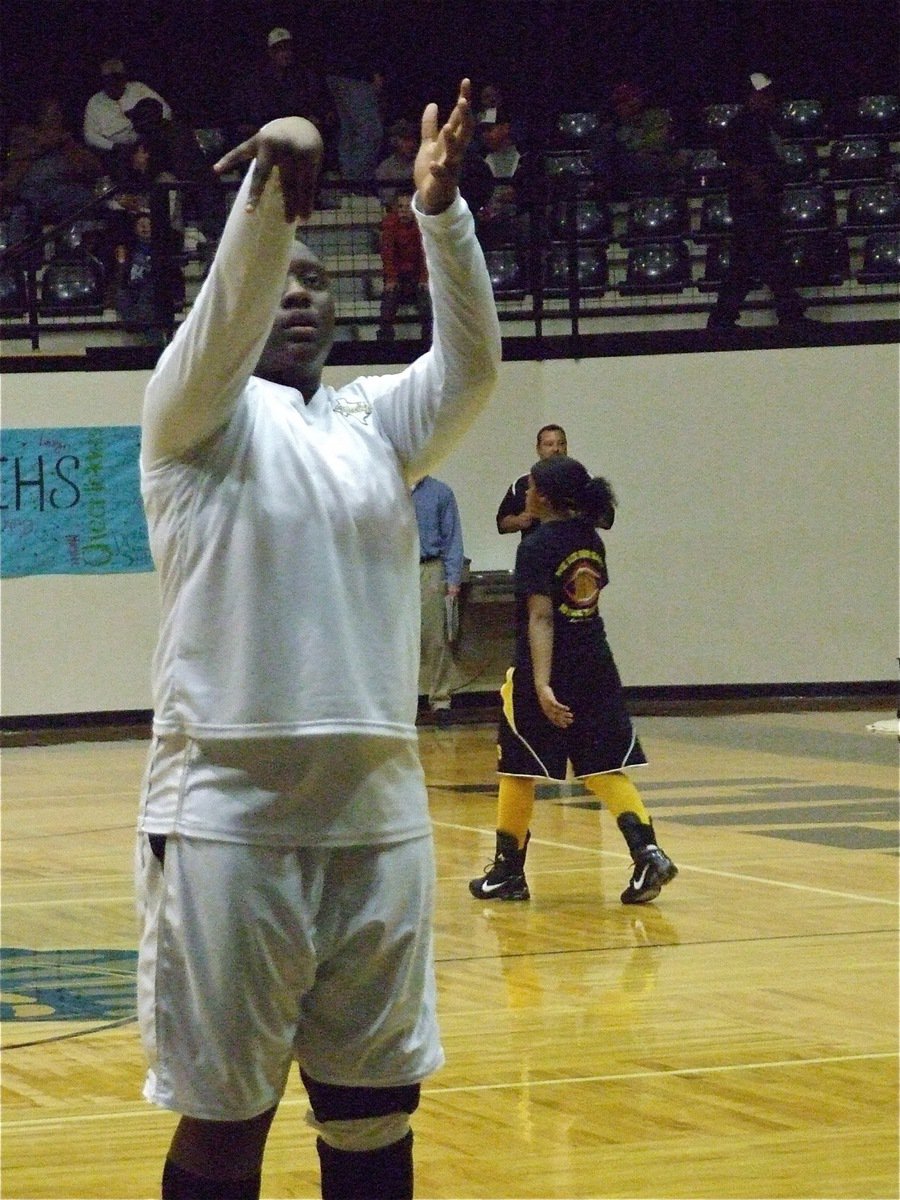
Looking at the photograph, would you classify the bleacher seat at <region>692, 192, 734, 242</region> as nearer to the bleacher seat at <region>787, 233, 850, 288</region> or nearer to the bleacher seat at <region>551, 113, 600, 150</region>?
the bleacher seat at <region>787, 233, 850, 288</region>

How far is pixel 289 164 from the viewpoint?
2.63 m

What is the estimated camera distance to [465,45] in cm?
2019

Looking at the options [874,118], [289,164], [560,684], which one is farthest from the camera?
[874,118]

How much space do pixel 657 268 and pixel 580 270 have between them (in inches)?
25.5

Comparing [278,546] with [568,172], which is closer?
[278,546]

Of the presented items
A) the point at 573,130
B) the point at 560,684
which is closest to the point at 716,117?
the point at 573,130

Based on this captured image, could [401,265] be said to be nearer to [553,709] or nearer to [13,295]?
[13,295]

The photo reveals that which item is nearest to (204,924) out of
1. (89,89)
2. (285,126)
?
(285,126)

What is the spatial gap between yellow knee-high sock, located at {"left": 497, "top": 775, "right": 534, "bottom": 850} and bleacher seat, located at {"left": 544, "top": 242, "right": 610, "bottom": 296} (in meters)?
9.10

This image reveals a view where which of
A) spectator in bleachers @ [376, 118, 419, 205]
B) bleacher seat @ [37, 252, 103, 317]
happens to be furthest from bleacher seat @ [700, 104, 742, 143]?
bleacher seat @ [37, 252, 103, 317]

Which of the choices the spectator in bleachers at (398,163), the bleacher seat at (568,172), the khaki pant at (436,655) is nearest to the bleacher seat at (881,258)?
the bleacher seat at (568,172)

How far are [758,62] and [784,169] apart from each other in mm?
3785

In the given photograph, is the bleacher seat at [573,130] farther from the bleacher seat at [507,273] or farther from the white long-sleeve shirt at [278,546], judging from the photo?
the white long-sleeve shirt at [278,546]

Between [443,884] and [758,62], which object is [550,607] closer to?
[443,884]
